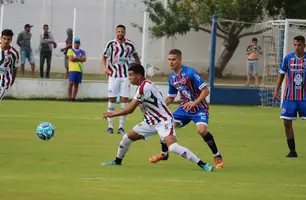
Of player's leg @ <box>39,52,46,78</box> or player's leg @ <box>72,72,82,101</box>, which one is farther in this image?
player's leg @ <box>39,52,46,78</box>

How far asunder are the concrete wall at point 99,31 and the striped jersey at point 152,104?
17343 millimetres

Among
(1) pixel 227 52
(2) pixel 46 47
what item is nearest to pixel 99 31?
(2) pixel 46 47

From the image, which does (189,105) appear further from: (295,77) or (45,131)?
(295,77)

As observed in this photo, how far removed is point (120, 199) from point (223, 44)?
25.8 m

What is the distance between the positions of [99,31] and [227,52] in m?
5.54

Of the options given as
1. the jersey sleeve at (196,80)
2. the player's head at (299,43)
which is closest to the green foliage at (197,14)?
the player's head at (299,43)

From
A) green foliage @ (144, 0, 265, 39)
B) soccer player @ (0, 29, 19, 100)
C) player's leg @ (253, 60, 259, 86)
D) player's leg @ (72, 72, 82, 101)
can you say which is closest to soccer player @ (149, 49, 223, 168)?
soccer player @ (0, 29, 19, 100)

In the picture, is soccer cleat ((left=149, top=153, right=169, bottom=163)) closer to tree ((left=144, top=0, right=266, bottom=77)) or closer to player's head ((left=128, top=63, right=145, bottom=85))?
player's head ((left=128, top=63, right=145, bottom=85))

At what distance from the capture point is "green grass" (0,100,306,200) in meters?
10.7

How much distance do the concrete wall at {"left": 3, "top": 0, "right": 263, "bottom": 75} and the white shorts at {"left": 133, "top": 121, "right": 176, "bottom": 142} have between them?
678 inches

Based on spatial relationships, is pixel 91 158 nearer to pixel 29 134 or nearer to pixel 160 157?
pixel 160 157

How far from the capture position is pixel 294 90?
15242 mm

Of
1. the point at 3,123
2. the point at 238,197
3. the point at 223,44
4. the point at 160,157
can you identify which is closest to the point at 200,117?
the point at 160,157

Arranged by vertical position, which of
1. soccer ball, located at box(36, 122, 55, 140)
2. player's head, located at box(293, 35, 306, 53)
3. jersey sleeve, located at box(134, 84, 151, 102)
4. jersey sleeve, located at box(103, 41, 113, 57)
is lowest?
soccer ball, located at box(36, 122, 55, 140)
